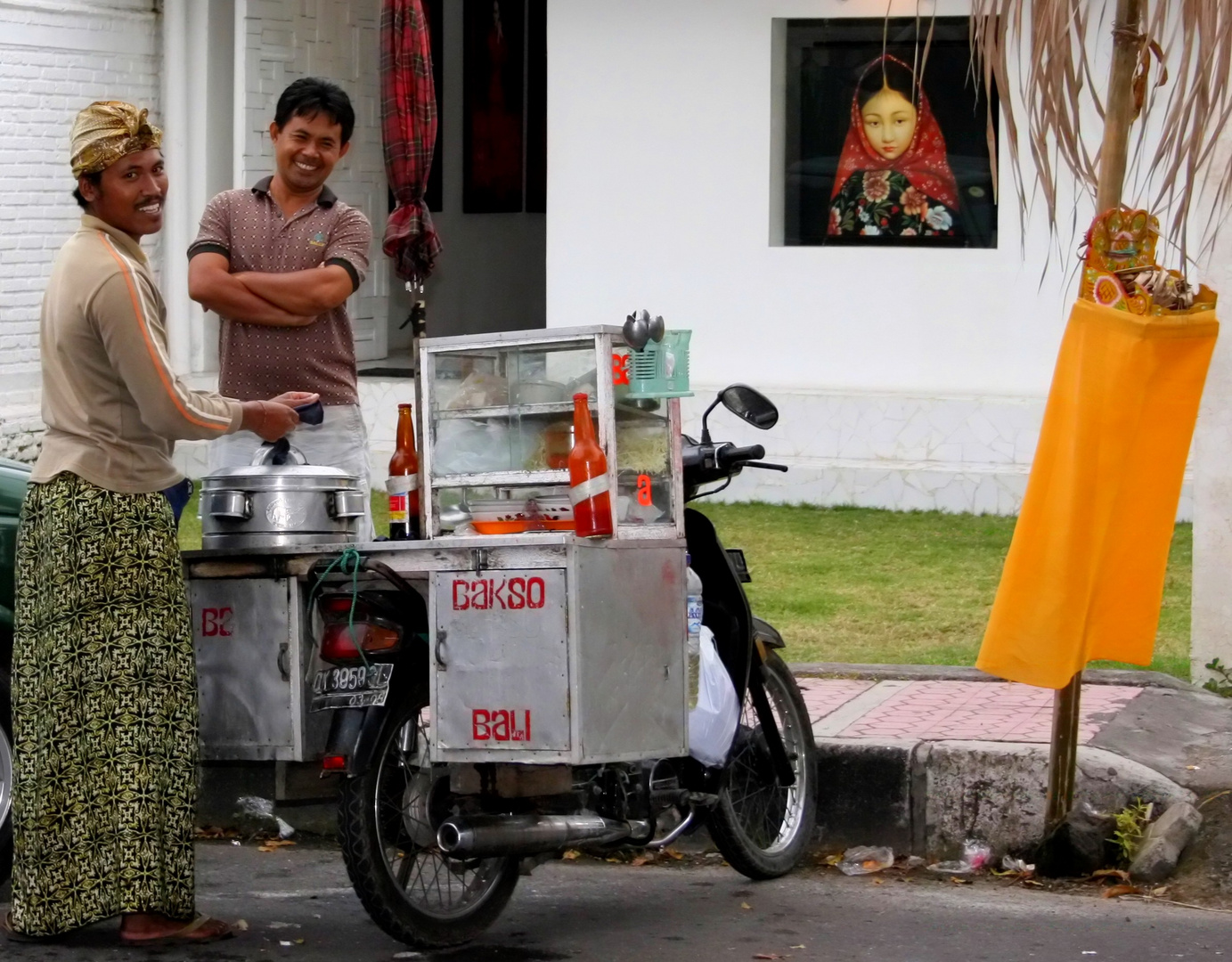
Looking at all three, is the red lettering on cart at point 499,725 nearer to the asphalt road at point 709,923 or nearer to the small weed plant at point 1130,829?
the asphalt road at point 709,923

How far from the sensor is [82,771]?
4508 millimetres

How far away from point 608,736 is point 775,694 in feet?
3.74

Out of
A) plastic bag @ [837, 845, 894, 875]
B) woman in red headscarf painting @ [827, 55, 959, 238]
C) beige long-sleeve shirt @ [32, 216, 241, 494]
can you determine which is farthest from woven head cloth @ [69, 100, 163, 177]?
woman in red headscarf painting @ [827, 55, 959, 238]

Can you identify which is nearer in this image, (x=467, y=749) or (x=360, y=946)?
(x=467, y=749)

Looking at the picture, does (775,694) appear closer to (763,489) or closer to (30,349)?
(763,489)

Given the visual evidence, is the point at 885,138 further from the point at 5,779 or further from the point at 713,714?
the point at 5,779

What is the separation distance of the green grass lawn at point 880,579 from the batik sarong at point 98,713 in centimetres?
349

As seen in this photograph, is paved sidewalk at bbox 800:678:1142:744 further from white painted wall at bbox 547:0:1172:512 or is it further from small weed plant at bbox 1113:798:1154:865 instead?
white painted wall at bbox 547:0:1172:512

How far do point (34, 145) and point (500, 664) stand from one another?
7.89m

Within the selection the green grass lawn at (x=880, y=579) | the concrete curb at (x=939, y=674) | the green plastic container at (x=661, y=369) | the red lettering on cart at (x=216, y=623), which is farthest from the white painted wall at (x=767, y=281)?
the red lettering on cart at (x=216, y=623)

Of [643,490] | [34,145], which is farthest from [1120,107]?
[34,145]

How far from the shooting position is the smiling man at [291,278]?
213 inches

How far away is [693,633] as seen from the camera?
4883mm

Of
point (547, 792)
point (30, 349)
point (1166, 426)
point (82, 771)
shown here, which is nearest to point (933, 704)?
point (1166, 426)
